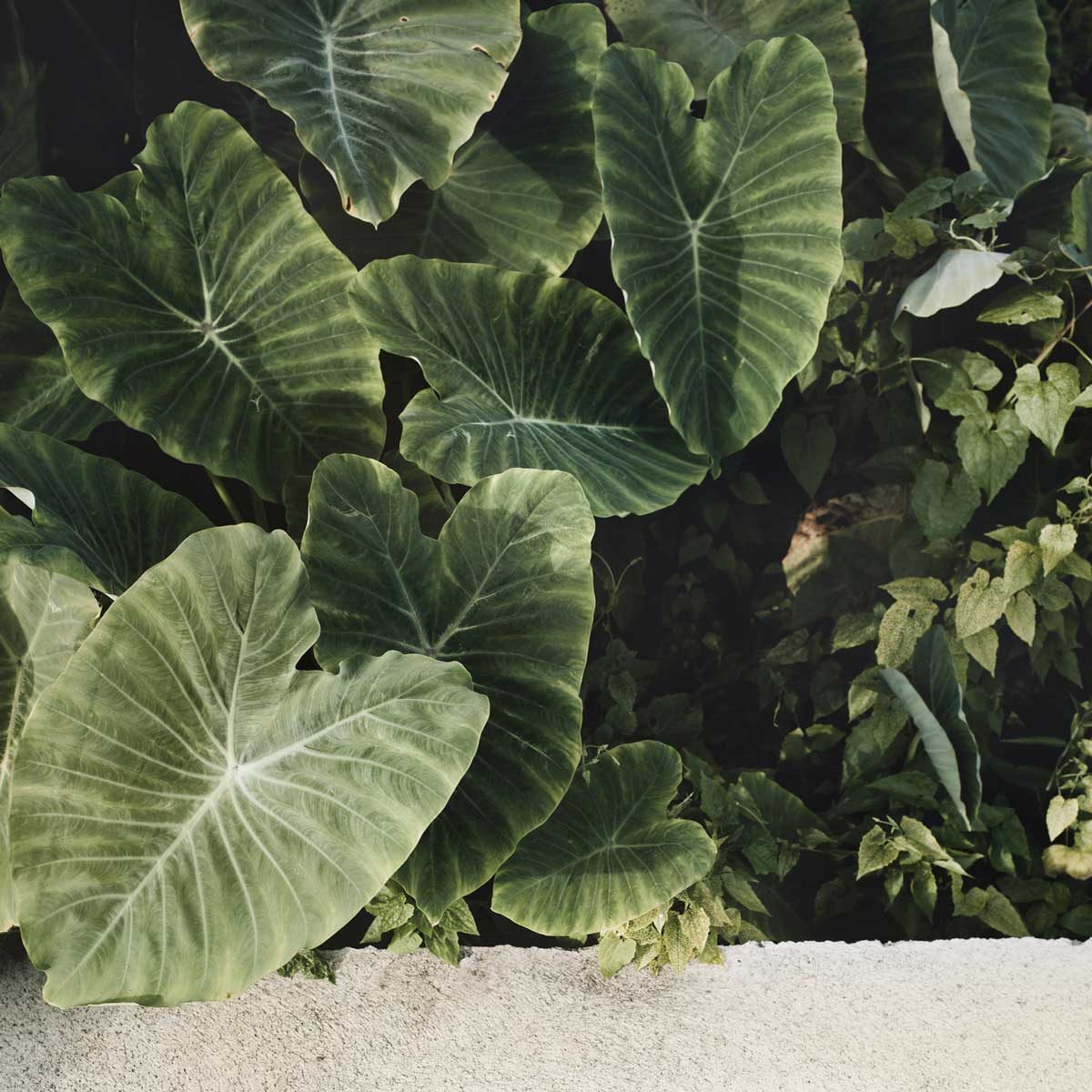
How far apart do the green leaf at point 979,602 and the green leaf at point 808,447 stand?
0.30 meters

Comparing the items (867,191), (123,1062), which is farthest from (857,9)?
(123,1062)

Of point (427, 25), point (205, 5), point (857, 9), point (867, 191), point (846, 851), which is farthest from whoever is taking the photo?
point (867, 191)

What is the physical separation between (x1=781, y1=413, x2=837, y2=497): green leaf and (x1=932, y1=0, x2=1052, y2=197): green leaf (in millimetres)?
471

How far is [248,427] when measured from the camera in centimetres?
133

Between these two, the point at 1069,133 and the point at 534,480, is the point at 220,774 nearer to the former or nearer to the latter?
the point at 534,480

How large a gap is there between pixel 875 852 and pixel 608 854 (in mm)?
421

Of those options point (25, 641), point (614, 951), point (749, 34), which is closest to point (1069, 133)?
point (749, 34)

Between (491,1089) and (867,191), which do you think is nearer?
(491,1089)

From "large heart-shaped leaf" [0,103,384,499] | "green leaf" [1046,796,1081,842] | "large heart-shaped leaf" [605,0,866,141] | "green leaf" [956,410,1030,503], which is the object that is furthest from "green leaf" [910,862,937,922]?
"large heart-shaped leaf" [605,0,866,141]

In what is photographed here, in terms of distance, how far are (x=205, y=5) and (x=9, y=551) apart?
0.66 meters

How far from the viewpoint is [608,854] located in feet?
4.63

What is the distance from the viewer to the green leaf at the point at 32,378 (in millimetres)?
1458

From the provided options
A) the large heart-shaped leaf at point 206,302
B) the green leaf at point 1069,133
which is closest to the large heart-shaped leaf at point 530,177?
the large heart-shaped leaf at point 206,302

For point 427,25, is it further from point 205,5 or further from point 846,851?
point 846,851
